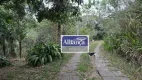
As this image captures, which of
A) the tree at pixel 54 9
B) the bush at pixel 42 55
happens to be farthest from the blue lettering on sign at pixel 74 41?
the bush at pixel 42 55

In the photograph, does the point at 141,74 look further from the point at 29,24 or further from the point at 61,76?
the point at 29,24

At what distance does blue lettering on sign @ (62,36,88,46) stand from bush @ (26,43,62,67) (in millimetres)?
1890

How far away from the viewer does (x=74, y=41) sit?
791 cm

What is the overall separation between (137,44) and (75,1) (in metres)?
3.24

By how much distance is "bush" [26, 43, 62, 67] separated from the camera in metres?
9.27

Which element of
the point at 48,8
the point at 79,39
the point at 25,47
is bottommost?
the point at 25,47

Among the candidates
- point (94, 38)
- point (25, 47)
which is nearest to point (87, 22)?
point (94, 38)

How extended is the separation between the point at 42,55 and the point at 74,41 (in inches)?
100

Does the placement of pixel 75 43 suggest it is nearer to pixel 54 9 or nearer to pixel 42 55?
pixel 54 9

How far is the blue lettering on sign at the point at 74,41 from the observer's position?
7940mm

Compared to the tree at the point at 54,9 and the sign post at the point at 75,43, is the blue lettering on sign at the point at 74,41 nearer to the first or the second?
the sign post at the point at 75,43

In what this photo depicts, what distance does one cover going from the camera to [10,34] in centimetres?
1532

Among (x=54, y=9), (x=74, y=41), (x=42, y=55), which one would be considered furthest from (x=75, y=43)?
(x=42, y=55)

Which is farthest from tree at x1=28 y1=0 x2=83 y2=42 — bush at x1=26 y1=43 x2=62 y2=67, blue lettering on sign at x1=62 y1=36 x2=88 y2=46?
bush at x1=26 y1=43 x2=62 y2=67
